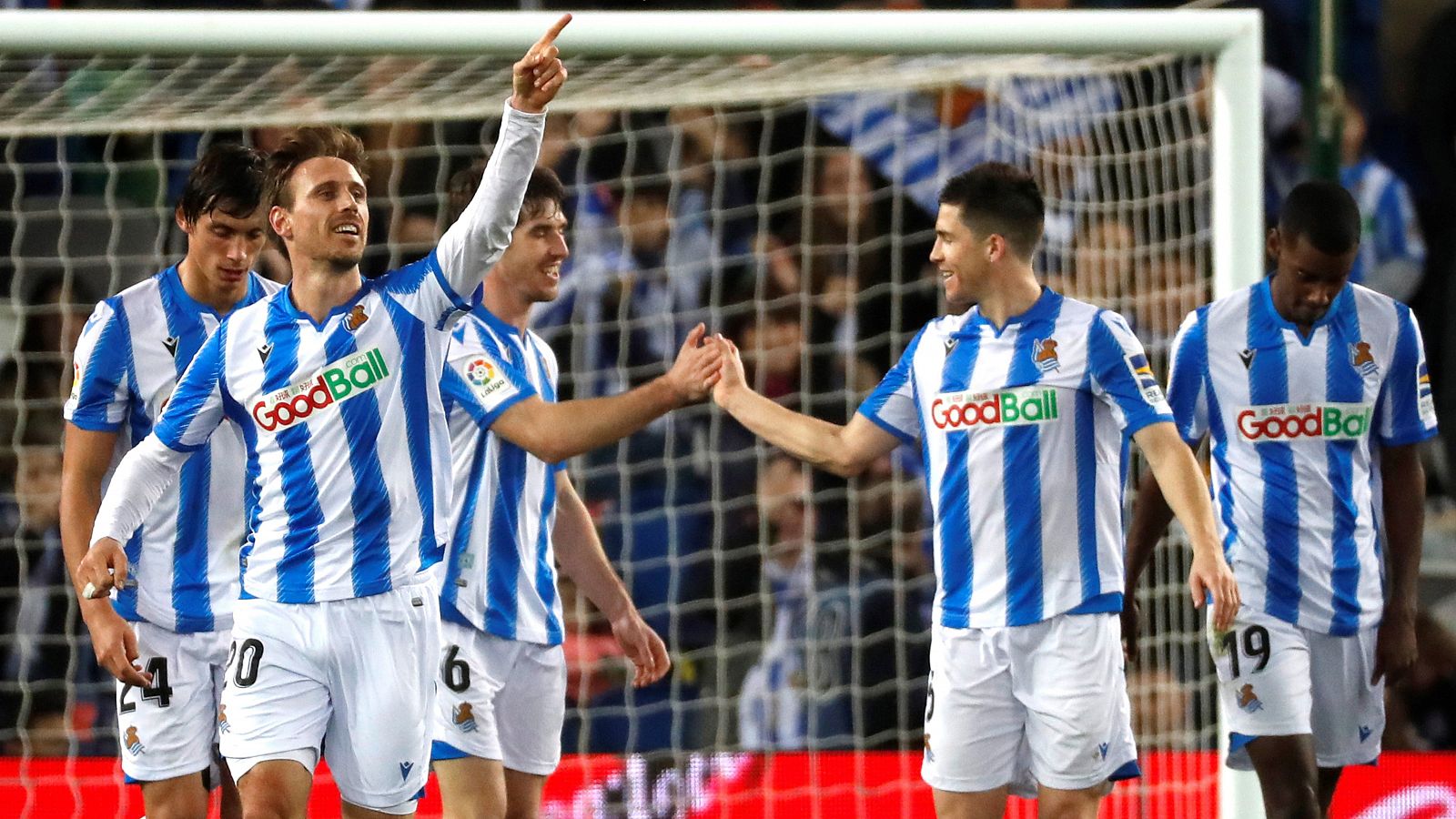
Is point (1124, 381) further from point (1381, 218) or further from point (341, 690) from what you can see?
point (1381, 218)

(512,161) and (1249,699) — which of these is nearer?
(512,161)

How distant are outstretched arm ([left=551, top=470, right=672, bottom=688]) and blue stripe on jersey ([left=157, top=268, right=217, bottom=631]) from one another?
0.93 meters

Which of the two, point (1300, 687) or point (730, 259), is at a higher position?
point (730, 259)

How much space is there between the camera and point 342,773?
12.8 ft

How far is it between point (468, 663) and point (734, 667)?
97.9 inches

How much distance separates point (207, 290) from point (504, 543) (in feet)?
3.13

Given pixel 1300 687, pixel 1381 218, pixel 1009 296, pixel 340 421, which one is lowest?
pixel 1300 687

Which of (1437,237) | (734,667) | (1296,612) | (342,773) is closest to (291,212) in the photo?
(342,773)

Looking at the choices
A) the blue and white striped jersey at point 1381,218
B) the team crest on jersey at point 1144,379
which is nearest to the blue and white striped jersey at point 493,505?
the team crest on jersey at point 1144,379

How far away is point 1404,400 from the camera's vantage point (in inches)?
191

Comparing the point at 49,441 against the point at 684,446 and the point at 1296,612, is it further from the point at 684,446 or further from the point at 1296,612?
the point at 1296,612

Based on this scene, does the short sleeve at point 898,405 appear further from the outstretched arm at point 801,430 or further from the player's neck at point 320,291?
the player's neck at point 320,291

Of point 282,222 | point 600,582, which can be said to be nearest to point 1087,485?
point 600,582

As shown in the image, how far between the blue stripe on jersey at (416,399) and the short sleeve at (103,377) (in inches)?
35.7
